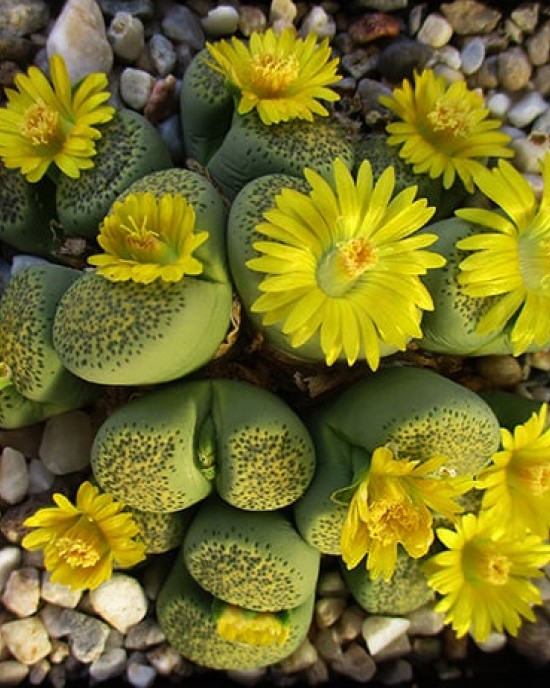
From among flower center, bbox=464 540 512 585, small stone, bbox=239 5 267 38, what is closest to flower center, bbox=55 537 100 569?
flower center, bbox=464 540 512 585

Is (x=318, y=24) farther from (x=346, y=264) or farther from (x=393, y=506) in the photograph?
(x=393, y=506)

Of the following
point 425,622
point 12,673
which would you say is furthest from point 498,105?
point 12,673

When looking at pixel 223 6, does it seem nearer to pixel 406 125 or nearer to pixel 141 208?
pixel 406 125

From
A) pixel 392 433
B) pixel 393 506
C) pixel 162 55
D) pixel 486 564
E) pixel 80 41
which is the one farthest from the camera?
pixel 162 55

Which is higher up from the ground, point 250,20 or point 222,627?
point 250,20

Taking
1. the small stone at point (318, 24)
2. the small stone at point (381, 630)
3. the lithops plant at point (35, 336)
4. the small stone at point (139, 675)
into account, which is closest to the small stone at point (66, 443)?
the lithops plant at point (35, 336)

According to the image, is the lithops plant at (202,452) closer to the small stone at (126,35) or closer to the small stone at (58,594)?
the small stone at (58,594)
